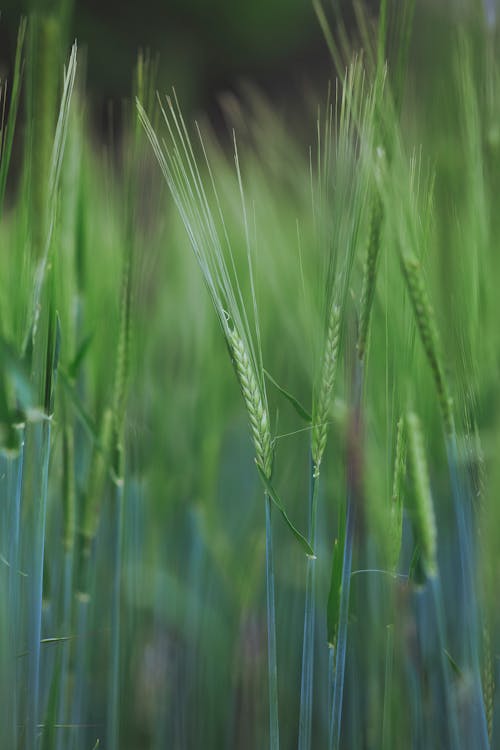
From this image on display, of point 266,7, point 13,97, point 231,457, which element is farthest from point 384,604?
point 266,7

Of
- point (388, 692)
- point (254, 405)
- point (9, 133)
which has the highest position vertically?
point (9, 133)

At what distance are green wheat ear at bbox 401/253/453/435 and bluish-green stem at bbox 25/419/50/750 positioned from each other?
170 mm

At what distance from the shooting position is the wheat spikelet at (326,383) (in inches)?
13.4

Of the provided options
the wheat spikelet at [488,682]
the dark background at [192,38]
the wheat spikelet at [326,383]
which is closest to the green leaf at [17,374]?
the wheat spikelet at [326,383]

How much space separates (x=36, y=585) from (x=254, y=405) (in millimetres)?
130

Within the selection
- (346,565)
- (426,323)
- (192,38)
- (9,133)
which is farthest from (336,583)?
→ (192,38)

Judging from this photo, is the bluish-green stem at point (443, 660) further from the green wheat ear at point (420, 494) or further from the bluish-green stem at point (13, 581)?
the bluish-green stem at point (13, 581)

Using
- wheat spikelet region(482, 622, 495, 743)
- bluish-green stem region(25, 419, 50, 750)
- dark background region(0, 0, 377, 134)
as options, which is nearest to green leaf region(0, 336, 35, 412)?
bluish-green stem region(25, 419, 50, 750)

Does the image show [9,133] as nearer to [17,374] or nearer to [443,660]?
[17,374]

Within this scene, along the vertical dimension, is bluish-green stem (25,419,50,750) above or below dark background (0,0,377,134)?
below

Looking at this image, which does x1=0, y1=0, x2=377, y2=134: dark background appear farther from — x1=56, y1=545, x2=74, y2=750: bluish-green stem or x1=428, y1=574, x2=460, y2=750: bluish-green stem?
x1=428, y1=574, x2=460, y2=750: bluish-green stem

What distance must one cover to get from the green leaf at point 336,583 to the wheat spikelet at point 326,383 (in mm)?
34

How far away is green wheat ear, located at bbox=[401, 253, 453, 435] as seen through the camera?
322 mm

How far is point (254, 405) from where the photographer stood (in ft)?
1.12
